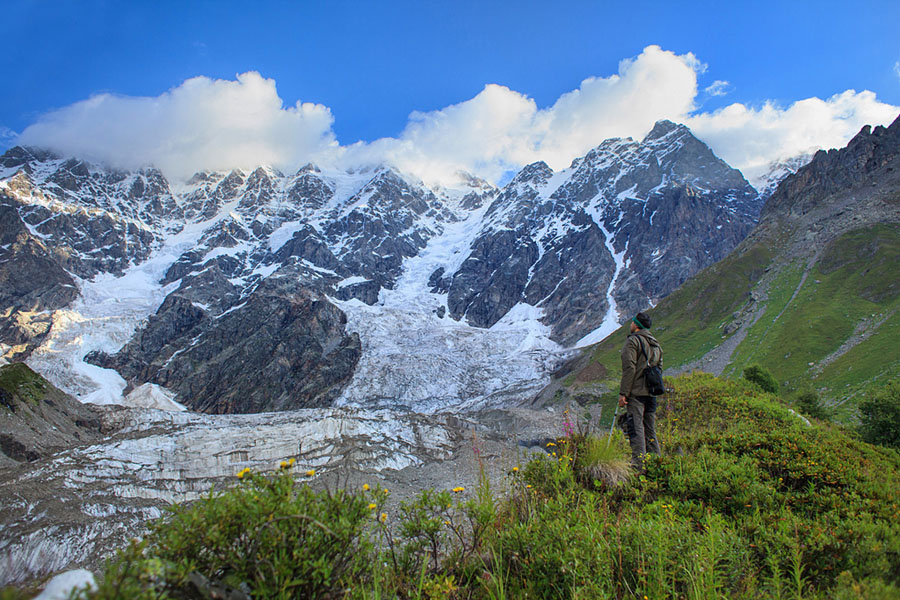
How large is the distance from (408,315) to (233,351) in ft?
174

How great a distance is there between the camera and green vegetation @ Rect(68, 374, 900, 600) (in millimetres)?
2658

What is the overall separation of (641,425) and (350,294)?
6209 inches

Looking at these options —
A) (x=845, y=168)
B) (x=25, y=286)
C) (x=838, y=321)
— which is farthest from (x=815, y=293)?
(x=25, y=286)

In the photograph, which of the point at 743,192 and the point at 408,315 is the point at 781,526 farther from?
the point at 743,192

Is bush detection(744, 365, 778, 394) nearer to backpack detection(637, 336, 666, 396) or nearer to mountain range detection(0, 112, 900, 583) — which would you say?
mountain range detection(0, 112, 900, 583)

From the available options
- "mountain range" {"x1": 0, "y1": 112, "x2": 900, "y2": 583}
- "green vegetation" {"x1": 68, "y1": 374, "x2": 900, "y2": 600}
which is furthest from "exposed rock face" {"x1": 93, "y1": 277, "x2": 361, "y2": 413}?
"green vegetation" {"x1": 68, "y1": 374, "x2": 900, "y2": 600}

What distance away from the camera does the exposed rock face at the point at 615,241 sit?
13750 centimetres

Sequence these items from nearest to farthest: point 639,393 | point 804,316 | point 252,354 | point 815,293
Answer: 1. point 639,393
2. point 804,316
3. point 815,293
4. point 252,354

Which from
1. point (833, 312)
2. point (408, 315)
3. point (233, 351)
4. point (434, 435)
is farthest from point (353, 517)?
point (233, 351)

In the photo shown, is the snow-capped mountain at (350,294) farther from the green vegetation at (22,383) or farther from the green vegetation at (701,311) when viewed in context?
Result: the green vegetation at (22,383)

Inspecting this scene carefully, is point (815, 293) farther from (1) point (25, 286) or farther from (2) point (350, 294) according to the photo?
(1) point (25, 286)

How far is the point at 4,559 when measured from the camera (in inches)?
440

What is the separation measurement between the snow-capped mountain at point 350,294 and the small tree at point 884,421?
58.9 m

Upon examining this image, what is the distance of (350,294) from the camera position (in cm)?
15975
